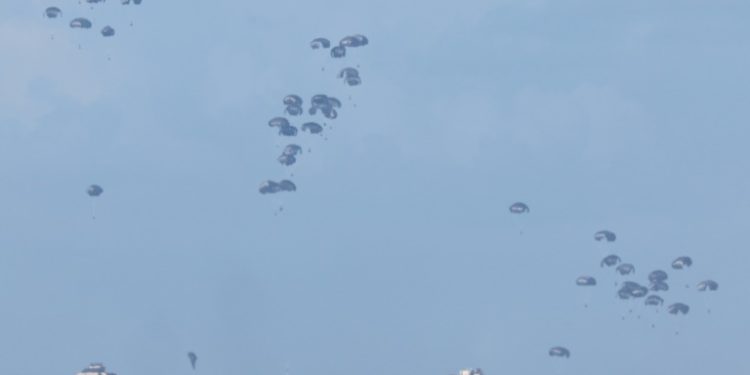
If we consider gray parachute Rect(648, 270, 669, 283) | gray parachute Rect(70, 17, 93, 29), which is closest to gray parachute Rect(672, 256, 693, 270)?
gray parachute Rect(648, 270, 669, 283)

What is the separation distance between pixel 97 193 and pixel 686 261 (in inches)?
1565

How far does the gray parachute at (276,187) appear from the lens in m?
142

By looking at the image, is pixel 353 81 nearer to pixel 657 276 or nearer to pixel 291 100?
pixel 291 100

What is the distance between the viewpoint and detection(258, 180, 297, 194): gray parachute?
467ft

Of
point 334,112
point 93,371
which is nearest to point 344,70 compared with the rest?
point 334,112

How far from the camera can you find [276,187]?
474ft

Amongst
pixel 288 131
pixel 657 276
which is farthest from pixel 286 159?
pixel 657 276

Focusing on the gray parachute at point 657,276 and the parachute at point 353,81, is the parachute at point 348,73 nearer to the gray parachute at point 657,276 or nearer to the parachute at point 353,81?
the parachute at point 353,81

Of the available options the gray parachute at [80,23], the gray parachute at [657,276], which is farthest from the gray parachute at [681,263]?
the gray parachute at [80,23]

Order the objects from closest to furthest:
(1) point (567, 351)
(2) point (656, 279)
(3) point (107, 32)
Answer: (3) point (107, 32), (2) point (656, 279), (1) point (567, 351)

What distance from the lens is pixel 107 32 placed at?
138 m

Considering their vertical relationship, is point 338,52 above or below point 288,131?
above

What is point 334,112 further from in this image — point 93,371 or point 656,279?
point 93,371

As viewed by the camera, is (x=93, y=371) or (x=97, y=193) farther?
(x=93, y=371)
